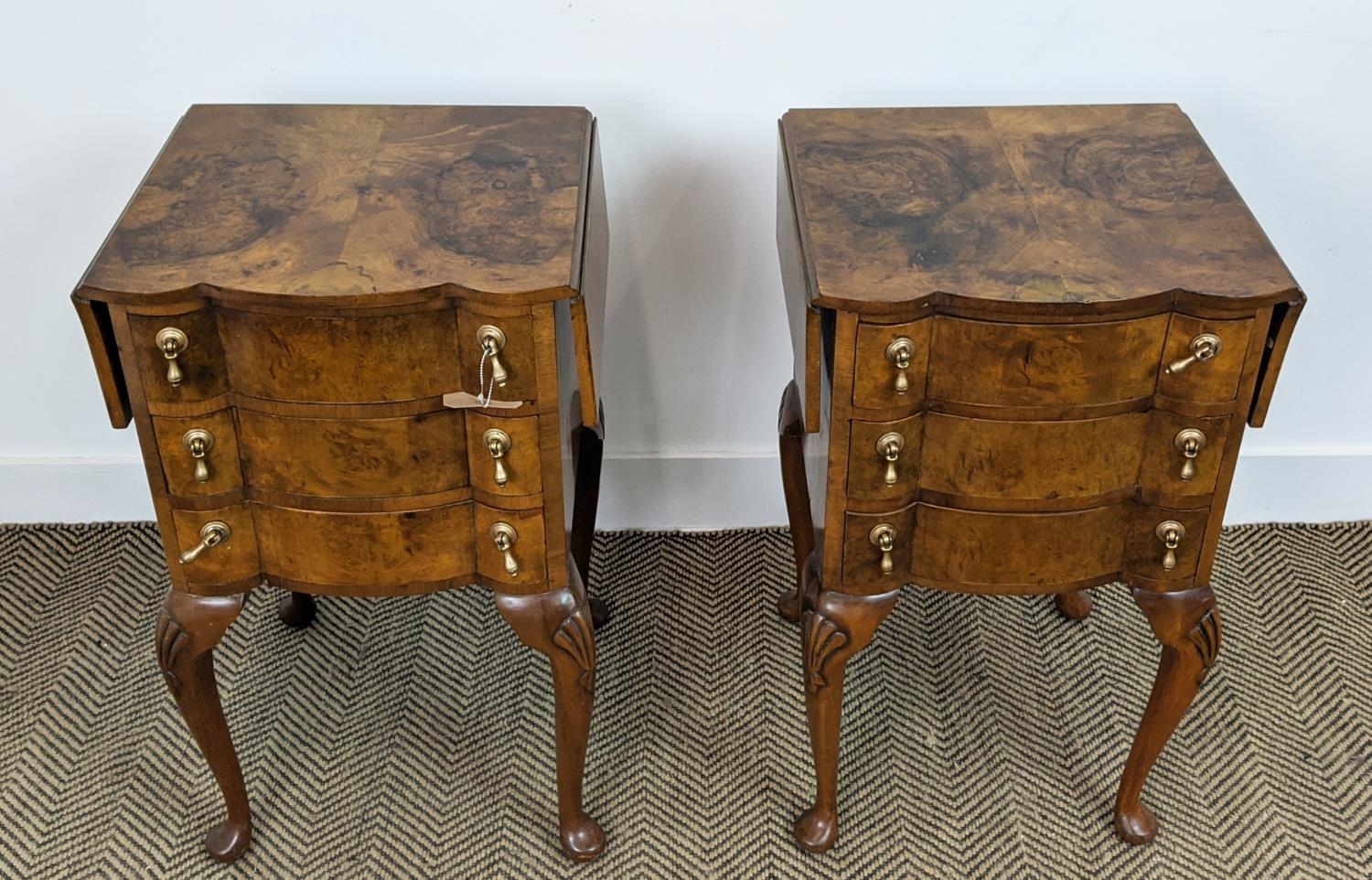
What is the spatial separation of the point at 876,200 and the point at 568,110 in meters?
0.37

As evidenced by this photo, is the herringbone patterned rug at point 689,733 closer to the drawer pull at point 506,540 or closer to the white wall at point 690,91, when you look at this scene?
the white wall at point 690,91

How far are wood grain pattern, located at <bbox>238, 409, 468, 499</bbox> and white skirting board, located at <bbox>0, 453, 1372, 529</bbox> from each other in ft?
2.30

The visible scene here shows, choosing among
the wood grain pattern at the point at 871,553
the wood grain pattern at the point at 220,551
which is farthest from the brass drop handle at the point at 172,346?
the wood grain pattern at the point at 871,553

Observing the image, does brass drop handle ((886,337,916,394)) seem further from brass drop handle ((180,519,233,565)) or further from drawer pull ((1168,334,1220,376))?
brass drop handle ((180,519,233,565))

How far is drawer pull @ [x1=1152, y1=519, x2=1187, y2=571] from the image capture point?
53.4 inches

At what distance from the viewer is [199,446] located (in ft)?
4.17

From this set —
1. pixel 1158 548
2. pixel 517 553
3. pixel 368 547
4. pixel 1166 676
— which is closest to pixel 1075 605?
pixel 1166 676

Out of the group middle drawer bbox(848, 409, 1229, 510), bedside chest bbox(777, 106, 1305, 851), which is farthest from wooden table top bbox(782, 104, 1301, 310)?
middle drawer bbox(848, 409, 1229, 510)

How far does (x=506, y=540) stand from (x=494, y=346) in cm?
22

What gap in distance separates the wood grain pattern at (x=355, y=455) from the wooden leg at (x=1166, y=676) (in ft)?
2.31

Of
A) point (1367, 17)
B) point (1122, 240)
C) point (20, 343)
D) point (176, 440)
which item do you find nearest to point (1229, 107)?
point (1367, 17)

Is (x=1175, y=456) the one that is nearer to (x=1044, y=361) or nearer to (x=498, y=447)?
(x=1044, y=361)

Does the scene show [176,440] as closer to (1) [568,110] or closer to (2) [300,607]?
(1) [568,110]

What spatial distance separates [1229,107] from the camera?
1.71m
